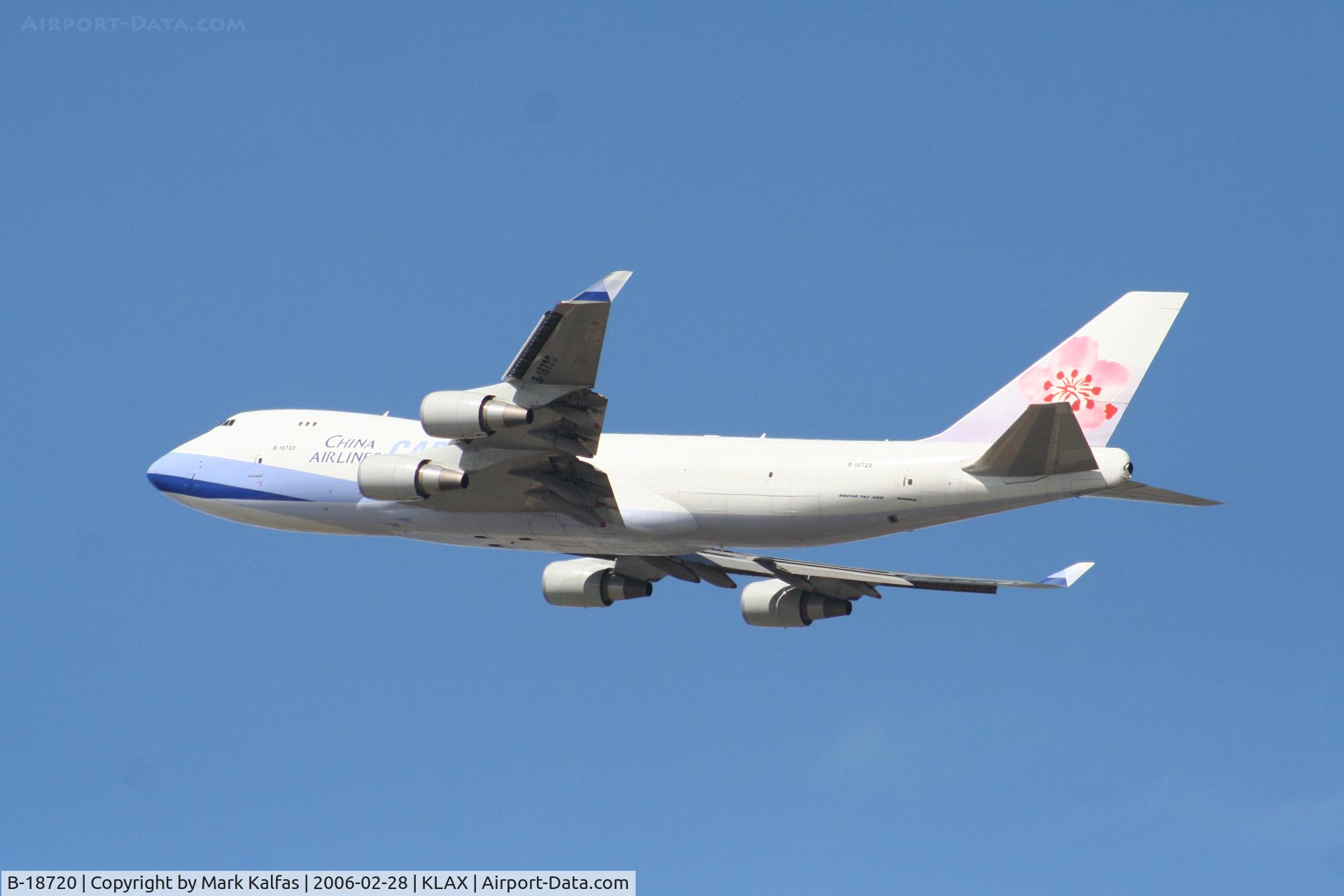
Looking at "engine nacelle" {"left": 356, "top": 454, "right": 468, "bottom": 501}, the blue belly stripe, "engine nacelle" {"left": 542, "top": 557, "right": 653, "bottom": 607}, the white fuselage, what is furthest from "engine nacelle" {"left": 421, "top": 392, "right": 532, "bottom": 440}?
"engine nacelle" {"left": 542, "top": 557, "right": 653, "bottom": 607}

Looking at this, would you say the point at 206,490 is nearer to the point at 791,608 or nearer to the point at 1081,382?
the point at 791,608

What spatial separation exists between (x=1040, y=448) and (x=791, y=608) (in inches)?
453

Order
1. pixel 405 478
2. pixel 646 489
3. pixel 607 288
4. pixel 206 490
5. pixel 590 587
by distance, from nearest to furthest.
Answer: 1. pixel 607 288
2. pixel 405 478
3. pixel 646 489
4. pixel 206 490
5. pixel 590 587

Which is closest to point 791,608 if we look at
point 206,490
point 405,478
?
point 405,478

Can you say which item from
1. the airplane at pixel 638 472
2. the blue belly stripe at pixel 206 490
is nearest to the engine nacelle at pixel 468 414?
the airplane at pixel 638 472

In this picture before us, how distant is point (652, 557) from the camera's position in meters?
41.6

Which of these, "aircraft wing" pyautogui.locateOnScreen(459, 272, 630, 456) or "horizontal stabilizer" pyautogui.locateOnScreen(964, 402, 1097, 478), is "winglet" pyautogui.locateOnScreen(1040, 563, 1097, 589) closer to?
"horizontal stabilizer" pyautogui.locateOnScreen(964, 402, 1097, 478)

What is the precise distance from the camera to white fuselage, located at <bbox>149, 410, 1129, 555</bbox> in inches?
1369

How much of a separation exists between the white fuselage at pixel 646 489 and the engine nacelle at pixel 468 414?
10.2 feet

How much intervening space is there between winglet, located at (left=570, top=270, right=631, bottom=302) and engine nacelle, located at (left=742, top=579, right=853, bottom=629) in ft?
43.8

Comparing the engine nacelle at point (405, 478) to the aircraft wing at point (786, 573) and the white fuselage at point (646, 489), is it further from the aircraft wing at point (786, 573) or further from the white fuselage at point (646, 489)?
the aircraft wing at point (786, 573)

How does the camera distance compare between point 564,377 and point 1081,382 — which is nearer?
point 564,377

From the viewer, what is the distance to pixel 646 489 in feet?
122

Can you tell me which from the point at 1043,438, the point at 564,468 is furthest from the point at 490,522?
the point at 1043,438
